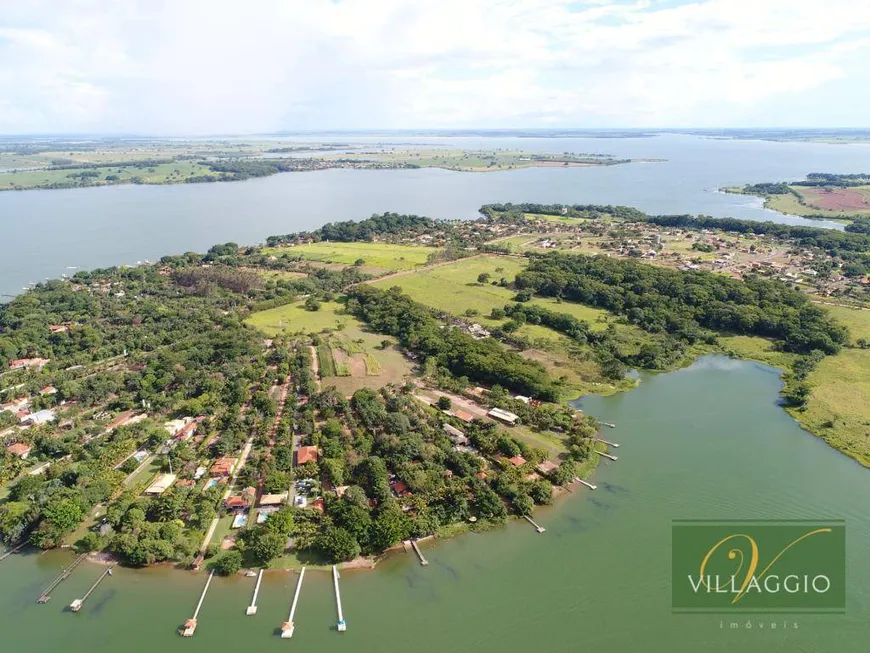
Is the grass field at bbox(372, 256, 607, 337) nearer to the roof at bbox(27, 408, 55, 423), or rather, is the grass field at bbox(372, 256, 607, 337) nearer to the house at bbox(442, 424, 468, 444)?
the house at bbox(442, 424, 468, 444)

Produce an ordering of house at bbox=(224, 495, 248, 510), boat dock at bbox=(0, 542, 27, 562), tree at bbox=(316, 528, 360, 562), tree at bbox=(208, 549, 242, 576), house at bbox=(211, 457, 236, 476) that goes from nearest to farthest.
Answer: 1. tree at bbox=(208, 549, 242, 576)
2. tree at bbox=(316, 528, 360, 562)
3. boat dock at bbox=(0, 542, 27, 562)
4. house at bbox=(224, 495, 248, 510)
5. house at bbox=(211, 457, 236, 476)

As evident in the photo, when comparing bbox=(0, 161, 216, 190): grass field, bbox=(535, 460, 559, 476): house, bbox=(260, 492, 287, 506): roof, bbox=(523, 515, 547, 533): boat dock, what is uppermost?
bbox=(0, 161, 216, 190): grass field

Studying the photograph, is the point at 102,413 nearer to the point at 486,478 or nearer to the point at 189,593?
the point at 189,593

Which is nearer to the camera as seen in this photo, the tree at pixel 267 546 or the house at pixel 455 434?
the tree at pixel 267 546

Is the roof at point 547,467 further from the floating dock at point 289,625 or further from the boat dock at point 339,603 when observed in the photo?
the floating dock at point 289,625

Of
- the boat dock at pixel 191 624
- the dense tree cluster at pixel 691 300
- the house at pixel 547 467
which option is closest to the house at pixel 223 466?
the boat dock at pixel 191 624

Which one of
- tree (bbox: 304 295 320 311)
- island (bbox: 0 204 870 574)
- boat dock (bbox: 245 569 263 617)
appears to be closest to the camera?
boat dock (bbox: 245 569 263 617)

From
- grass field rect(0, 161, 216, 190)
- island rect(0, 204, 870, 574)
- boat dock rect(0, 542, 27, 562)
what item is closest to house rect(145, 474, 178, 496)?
island rect(0, 204, 870, 574)

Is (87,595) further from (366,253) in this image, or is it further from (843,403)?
(366,253)
